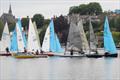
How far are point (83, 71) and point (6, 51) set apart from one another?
127 feet

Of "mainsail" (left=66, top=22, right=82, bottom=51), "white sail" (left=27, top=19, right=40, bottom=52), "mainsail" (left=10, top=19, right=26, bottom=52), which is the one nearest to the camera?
"white sail" (left=27, top=19, right=40, bottom=52)

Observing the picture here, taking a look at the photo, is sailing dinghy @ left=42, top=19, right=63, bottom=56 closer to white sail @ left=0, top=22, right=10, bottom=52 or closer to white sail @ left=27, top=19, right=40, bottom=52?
white sail @ left=27, top=19, right=40, bottom=52

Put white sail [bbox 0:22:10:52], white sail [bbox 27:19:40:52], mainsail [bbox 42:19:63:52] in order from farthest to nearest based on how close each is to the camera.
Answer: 1. white sail [bbox 0:22:10:52]
2. mainsail [bbox 42:19:63:52]
3. white sail [bbox 27:19:40:52]

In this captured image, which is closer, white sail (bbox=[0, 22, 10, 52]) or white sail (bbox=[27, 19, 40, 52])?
white sail (bbox=[27, 19, 40, 52])

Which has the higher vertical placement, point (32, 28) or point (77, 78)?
point (32, 28)

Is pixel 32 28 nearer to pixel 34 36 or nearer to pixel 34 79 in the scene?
pixel 34 36

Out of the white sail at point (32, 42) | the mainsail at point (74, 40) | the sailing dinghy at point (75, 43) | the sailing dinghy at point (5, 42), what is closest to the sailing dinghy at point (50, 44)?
the sailing dinghy at point (75, 43)

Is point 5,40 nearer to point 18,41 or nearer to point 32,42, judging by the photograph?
point 18,41

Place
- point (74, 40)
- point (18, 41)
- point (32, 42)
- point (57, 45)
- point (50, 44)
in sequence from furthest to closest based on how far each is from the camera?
point (57, 45) < point (50, 44) < point (18, 41) < point (74, 40) < point (32, 42)

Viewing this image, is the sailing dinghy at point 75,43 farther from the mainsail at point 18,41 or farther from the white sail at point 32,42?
the mainsail at point 18,41

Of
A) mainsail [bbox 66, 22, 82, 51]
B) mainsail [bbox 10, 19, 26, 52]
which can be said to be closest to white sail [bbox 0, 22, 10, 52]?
mainsail [bbox 10, 19, 26, 52]

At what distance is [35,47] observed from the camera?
9400 centimetres

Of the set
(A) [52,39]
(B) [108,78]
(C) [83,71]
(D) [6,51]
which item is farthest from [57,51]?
(B) [108,78]

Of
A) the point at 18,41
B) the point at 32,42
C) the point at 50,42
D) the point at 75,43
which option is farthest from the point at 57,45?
the point at 18,41
